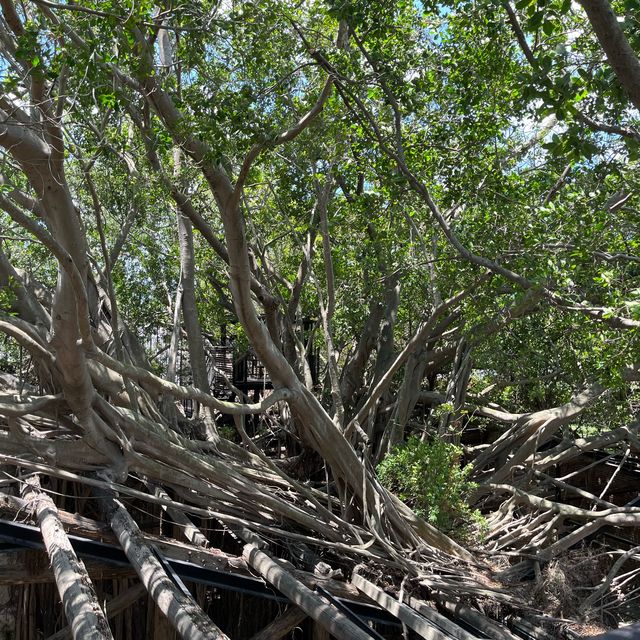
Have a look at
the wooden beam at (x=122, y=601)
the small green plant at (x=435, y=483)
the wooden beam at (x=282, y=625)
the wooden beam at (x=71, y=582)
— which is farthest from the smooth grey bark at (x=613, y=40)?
the wooden beam at (x=122, y=601)

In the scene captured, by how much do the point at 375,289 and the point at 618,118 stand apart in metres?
4.10

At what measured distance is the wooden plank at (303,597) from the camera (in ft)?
13.5

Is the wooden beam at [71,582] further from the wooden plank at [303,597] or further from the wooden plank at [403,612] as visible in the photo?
the wooden plank at [403,612]

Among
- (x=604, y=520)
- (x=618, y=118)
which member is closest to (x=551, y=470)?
(x=604, y=520)

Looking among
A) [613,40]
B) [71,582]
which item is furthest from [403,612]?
[613,40]

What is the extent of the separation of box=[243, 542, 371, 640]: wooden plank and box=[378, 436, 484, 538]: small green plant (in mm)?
2173

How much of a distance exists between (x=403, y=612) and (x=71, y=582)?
7.01 ft

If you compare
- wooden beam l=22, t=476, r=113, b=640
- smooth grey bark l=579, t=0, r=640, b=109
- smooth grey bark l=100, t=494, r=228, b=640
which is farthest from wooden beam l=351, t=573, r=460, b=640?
smooth grey bark l=579, t=0, r=640, b=109

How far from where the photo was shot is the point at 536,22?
3.32 meters

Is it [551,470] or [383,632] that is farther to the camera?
[551,470]

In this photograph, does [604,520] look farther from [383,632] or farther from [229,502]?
[229,502]

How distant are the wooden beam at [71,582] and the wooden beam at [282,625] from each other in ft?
5.69

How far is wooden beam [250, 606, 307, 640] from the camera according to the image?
5.36m

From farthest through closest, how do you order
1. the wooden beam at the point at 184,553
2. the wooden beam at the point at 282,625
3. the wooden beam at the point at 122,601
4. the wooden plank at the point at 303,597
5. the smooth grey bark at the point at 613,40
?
the wooden beam at the point at 122,601 → the wooden beam at the point at 282,625 → the wooden beam at the point at 184,553 → the wooden plank at the point at 303,597 → the smooth grey bark at the point at 613,40
